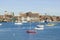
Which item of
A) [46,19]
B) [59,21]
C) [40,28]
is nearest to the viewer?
[40,28]

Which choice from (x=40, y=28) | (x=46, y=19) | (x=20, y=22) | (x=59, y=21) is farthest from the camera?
(x=59, y=21)

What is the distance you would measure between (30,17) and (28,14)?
1284 millimetres

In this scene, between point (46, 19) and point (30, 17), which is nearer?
point (30, 17)

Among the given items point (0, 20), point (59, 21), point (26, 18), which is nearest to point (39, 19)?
point (26, 18)

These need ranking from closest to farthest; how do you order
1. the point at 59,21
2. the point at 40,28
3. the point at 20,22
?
the point at 40,28
the point at 20,22
the point at 59,21

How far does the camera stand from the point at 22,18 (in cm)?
8575

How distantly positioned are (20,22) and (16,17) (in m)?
2.46

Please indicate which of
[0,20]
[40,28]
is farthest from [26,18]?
[40,28]

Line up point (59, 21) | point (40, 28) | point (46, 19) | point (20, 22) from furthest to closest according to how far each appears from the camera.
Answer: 1. point (59, 21)
2. point (46, 19)
3. point (20, 22)
4. point (40, 28)

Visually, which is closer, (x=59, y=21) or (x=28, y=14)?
(x=28, y=14)

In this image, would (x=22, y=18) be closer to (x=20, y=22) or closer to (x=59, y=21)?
(x=20, y=22)

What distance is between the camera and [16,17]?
84812mm

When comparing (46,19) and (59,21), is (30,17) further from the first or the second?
(59,21)

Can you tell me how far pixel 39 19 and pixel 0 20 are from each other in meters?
16.3
